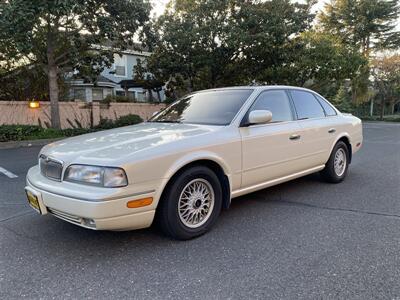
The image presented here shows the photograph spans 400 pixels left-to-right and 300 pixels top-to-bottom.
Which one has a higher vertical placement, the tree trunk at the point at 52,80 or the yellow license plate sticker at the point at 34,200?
the tree trunk at the point at 52,80

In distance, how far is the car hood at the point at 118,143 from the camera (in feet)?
10.1

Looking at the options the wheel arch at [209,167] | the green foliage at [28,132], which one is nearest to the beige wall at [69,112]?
the green foliage at [28,132]

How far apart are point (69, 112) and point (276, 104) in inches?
490

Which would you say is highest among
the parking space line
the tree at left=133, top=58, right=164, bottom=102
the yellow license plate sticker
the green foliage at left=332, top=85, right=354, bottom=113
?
the tree at left=133, top=58, right=164, bottom=102

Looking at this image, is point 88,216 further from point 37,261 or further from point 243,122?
point 243,122

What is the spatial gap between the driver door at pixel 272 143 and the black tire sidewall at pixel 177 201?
45 cm

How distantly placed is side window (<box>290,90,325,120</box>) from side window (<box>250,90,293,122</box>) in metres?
0.21

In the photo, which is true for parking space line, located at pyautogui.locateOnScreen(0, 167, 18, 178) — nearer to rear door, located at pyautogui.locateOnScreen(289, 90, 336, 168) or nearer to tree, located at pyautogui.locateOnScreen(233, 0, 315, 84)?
rear door, located at pyautogui.locateOnScreen(289, 90, 336, 168)

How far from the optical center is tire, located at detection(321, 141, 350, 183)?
5457 millimetres

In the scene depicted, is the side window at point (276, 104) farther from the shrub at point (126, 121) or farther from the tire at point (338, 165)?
the shrub at point (126, 121)

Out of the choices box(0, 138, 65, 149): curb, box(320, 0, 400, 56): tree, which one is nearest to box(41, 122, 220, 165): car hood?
box(0, 138, 65, 149): curb

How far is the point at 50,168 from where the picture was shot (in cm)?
338

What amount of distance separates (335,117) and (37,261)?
15.2 feet

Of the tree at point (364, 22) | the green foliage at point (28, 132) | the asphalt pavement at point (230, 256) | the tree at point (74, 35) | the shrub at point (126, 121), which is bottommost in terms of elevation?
the asphalt pavement at point (230, 256)
